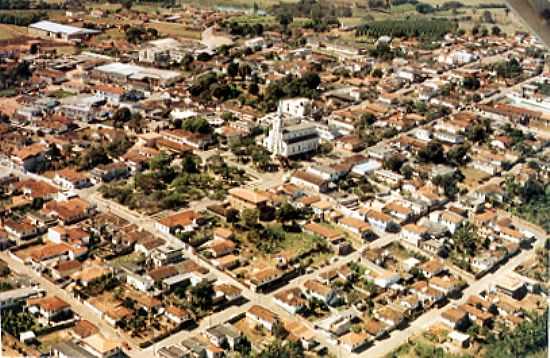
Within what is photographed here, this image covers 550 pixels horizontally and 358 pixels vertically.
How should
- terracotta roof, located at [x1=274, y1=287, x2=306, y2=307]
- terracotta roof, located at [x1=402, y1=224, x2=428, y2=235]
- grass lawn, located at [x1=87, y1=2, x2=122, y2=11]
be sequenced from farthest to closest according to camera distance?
grass lawn, located at [x1=87, y1=2, x2=122, y2=11]
terracotta roof, located at [x1=402, y1=224, x2=428, y2=235]
terracotta roof, located at [x1=274, y1=287, x2=306, y2=307]

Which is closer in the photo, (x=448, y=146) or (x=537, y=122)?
(x=448, y=146)

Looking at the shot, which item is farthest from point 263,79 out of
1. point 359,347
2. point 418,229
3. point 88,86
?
point 359,347

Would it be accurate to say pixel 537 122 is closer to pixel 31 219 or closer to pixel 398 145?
pixel 398 145

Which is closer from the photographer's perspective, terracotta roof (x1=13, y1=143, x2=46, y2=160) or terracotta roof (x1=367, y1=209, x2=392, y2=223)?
terracotta roof (x1=367, y1=209, x2=392, y2=223)

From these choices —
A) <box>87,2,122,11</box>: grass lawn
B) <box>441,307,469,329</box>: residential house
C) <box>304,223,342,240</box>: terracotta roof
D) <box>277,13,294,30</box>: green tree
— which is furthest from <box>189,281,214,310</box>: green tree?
<box>87,2,122,11</box>: grass lawn

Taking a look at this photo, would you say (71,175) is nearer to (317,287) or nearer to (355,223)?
(355,223)

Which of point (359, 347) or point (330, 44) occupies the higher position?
point (330, 44)

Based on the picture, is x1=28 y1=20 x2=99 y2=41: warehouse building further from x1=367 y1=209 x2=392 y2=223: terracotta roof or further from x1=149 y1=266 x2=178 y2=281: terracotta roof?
x1=149 y1=266 x2=178 y2=281: terracotta roof

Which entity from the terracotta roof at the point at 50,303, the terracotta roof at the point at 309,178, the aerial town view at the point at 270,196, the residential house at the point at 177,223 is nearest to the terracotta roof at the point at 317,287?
the aerial town view at the point at 270,196
